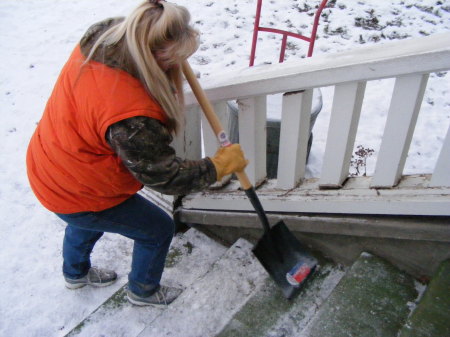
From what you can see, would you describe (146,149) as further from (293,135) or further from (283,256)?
(283,256)

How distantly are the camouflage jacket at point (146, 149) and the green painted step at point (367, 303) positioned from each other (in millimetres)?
819

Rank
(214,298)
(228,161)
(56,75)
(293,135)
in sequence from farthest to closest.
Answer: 1. (56,75)
2. (214,298)
3. (293,135)
4. (228,161)

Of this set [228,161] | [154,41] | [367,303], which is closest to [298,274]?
[367,303]

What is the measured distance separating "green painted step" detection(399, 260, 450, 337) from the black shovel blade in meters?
0.55

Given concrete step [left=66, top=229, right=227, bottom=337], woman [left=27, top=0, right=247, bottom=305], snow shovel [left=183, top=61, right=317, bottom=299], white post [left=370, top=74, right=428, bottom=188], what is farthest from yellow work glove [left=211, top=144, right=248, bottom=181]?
concrete step [left=66, top=229, right=227, bottom=337]

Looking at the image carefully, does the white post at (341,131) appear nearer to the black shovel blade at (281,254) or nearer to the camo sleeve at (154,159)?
the black shovel blade at (281,254)

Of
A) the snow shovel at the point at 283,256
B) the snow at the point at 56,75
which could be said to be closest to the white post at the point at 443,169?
the snow shovel at the point at 283,256

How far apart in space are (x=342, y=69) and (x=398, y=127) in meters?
0.36

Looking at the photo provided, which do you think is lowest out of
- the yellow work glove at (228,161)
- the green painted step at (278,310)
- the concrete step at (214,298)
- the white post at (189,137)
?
the concrete step at (214,298)

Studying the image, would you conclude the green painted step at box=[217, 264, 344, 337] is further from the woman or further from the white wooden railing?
the woman

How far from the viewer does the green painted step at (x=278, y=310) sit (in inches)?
69.1

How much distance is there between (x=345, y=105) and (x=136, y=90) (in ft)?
2.95

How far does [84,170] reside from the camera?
1528mm

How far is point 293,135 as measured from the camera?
1.84 meters
